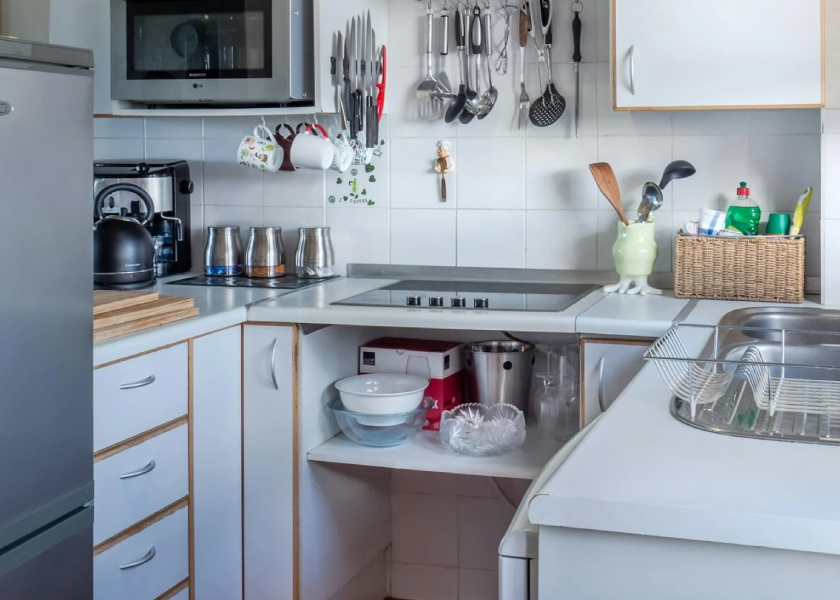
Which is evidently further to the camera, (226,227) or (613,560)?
(226,227)

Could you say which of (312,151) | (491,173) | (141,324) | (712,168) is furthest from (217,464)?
(712,168)

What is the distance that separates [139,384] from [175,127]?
126 cm

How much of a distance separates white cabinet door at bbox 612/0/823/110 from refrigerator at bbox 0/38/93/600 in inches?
52.5

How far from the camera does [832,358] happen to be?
73.0 inches

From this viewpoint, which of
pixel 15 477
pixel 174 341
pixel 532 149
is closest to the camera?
pixel 15 477

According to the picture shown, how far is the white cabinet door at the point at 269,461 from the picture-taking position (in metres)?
2.27

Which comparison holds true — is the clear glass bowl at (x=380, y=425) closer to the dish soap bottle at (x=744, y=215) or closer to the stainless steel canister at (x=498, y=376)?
the stainless steel canister at (x=498, y=376)

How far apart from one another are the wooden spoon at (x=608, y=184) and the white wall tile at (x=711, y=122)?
212 millimetres

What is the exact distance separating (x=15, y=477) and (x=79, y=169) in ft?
1.43

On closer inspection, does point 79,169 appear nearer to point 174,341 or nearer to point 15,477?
point 15,477

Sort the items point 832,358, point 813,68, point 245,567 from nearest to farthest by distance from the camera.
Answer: point 832,358
point 813,68
point 245,567

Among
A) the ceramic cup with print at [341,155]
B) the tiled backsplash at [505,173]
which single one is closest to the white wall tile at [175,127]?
the tiled backsplash at [505,173]

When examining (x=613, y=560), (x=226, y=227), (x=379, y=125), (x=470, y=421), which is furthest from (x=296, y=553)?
(x=613, y=560)

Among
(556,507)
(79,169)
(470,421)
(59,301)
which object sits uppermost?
(79,169)
